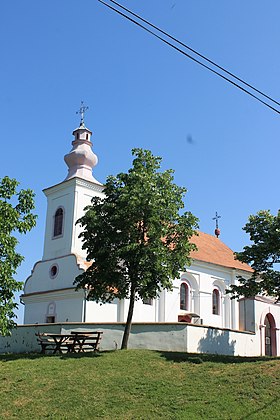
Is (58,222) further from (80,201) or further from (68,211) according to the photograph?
(80,201)

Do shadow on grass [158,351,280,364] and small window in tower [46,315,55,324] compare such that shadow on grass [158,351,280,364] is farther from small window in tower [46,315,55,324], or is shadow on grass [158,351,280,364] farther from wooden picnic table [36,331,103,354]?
small window in tower [46,315,55,324]

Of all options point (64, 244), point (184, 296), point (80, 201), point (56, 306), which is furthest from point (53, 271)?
point (184, 296)

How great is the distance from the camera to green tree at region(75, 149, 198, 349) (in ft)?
76.6

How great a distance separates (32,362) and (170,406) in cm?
743

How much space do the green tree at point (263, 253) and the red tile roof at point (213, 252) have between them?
51.8 ft

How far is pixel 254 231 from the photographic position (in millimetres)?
24453

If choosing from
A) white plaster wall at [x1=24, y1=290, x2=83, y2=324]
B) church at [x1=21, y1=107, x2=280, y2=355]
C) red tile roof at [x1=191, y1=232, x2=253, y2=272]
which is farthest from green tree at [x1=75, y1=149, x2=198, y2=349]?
red tile roof at [x1=191, y1=232, x2=253, y2=272]

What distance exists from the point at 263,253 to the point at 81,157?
1819cm

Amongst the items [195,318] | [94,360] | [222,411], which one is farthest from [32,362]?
[195,318]

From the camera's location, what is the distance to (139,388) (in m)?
16.6

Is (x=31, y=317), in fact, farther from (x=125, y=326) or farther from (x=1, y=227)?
(x=1, y=227)

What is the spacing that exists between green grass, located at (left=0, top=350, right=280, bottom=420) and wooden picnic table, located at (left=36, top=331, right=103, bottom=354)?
2214mm

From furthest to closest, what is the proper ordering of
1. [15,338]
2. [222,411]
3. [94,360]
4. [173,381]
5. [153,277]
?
[15,338]
[153,277]
[94,360]
[173,381]
[222,411]

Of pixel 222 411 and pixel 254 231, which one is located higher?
pixel 254 231
